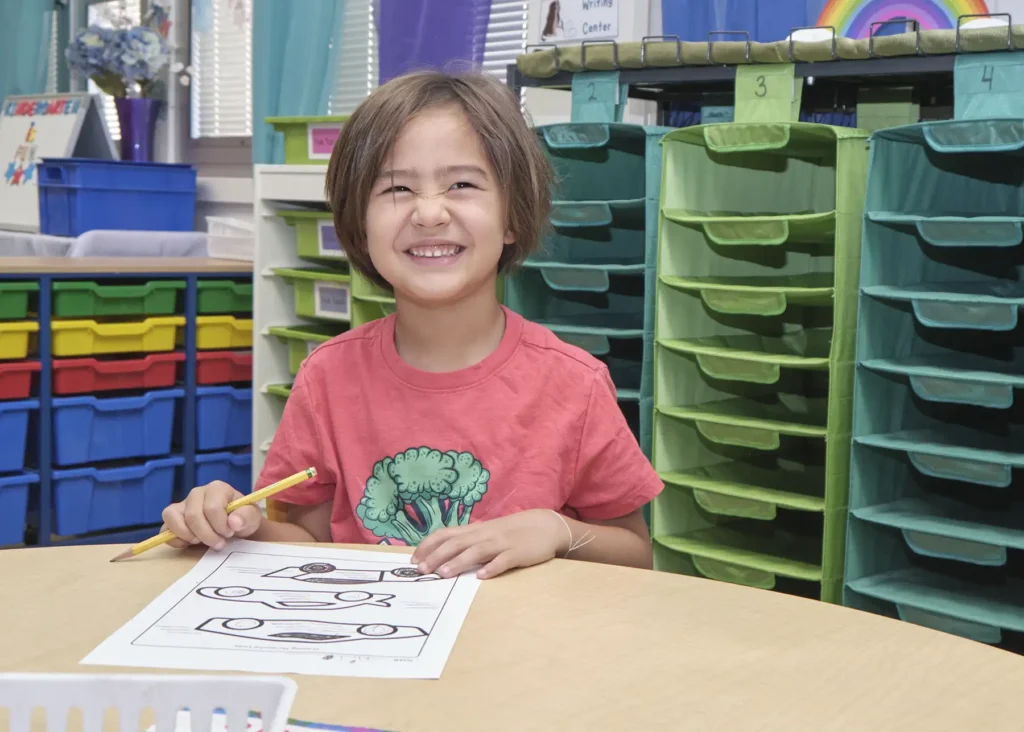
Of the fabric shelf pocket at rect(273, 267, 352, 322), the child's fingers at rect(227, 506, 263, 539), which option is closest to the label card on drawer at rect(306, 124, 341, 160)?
the fabric shelf pocket at rect(273, 267, 352, 322)

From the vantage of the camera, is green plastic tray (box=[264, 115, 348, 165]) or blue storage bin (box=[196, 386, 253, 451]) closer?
green plastic tray (box=[264, 115, 348, 165])

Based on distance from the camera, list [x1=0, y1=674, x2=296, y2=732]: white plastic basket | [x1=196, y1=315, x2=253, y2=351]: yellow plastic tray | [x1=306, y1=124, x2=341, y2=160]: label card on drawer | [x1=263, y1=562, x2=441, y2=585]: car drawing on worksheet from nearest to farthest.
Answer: [x1=0, y1=674, x2=296, y2=732]: white plastic basket
[x1=263, y1=562, x2=441, y2=585]: car drawing on worksheet
[x1=306, y1=124, x2=341, y2=160]: label card on drawer
[x1=196, y1=315, x2=253, y2=351]: yellow plastic tray

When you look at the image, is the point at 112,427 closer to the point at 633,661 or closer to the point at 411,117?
the point at 411,117

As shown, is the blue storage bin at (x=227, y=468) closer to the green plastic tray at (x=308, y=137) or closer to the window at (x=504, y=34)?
the green plastic tray at (x=308, y=137)

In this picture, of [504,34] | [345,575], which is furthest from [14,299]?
[345,575]

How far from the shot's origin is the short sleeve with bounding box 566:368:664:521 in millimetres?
1091

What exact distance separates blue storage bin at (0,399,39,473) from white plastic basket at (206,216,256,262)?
2.17ft

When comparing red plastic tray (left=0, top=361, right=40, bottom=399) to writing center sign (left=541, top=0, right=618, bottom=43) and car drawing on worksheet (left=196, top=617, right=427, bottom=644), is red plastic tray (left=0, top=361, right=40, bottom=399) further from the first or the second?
car drawing on worksheet (left=196, top=617, right=427, bottom=644)

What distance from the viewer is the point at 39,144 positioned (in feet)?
12.6

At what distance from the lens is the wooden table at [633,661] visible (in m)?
0.57

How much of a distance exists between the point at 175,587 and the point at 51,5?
4085 millimetres

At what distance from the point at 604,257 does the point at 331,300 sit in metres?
0.72

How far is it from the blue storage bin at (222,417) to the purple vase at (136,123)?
129cm

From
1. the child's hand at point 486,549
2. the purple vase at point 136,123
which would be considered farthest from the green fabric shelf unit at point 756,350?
the purple vase at point 136,123
